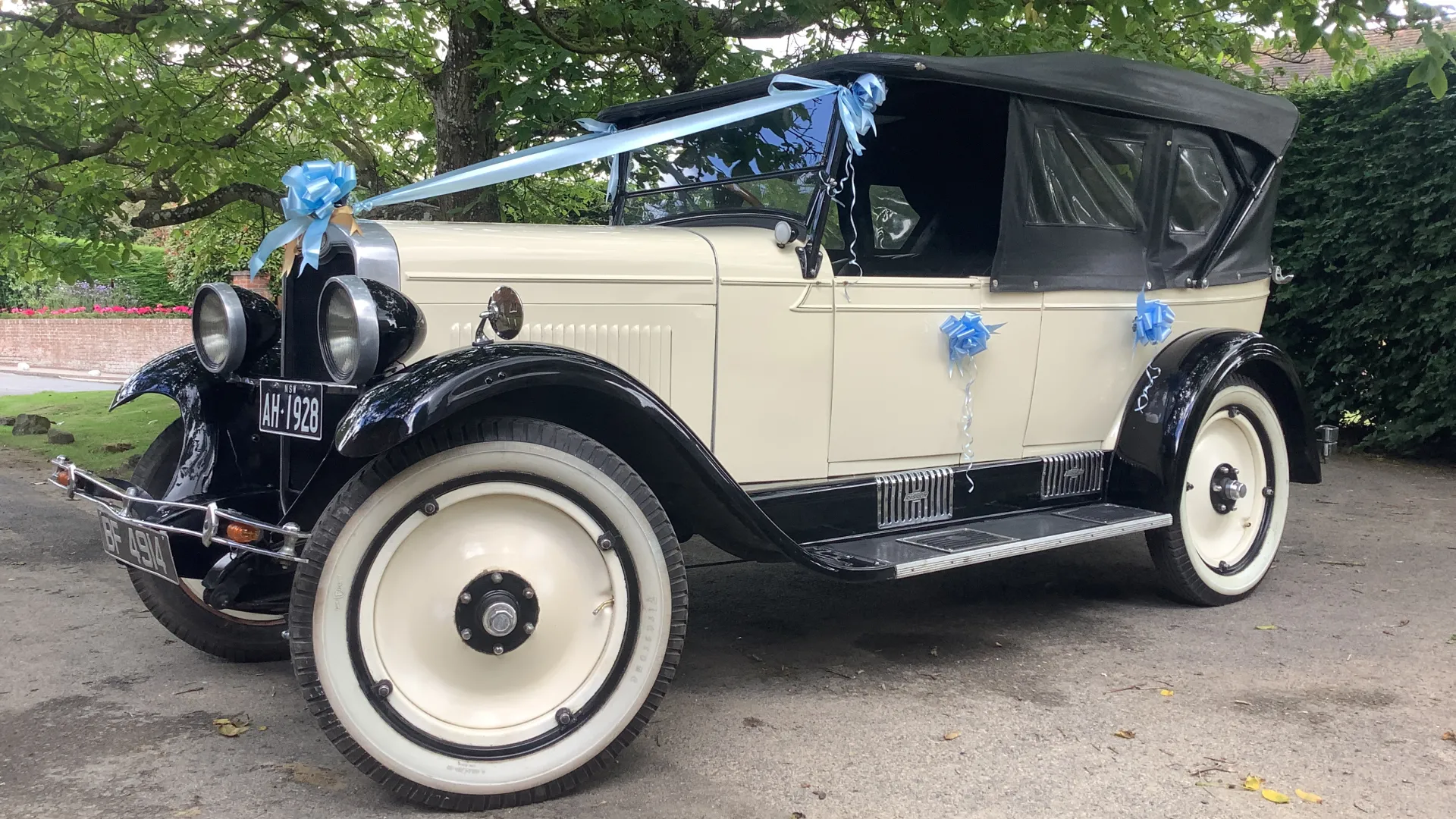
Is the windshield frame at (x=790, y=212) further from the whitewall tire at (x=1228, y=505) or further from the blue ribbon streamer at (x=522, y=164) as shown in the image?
the whitewall tire at (x=1228, y=505)

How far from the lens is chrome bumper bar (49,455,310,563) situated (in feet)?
8.42

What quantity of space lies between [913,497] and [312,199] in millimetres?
2202

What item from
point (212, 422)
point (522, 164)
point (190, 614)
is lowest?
point (190, 614)

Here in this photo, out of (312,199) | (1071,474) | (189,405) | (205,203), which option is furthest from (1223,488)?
(205,203)

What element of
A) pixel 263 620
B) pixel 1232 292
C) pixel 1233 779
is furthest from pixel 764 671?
pixel 1232 292

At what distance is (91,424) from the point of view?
999 centimetres

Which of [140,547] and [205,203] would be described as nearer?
[140,547]

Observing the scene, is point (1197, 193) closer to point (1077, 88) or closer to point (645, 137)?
point (1077, 88)

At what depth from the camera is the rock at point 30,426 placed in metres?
9.50

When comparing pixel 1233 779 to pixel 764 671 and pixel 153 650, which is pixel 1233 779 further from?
pixel 153 650

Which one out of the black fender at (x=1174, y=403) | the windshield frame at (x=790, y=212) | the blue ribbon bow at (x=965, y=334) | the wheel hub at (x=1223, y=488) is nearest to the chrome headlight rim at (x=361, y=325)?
the windshield frame at (x=790, y=212)

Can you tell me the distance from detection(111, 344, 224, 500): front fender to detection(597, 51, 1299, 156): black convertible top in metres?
1.99

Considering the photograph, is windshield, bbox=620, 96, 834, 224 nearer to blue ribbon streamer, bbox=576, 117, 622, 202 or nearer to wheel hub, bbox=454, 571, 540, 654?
blue ribbon streamer, bbox=576, 117, 622, 202

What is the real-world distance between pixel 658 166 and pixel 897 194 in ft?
3.46
